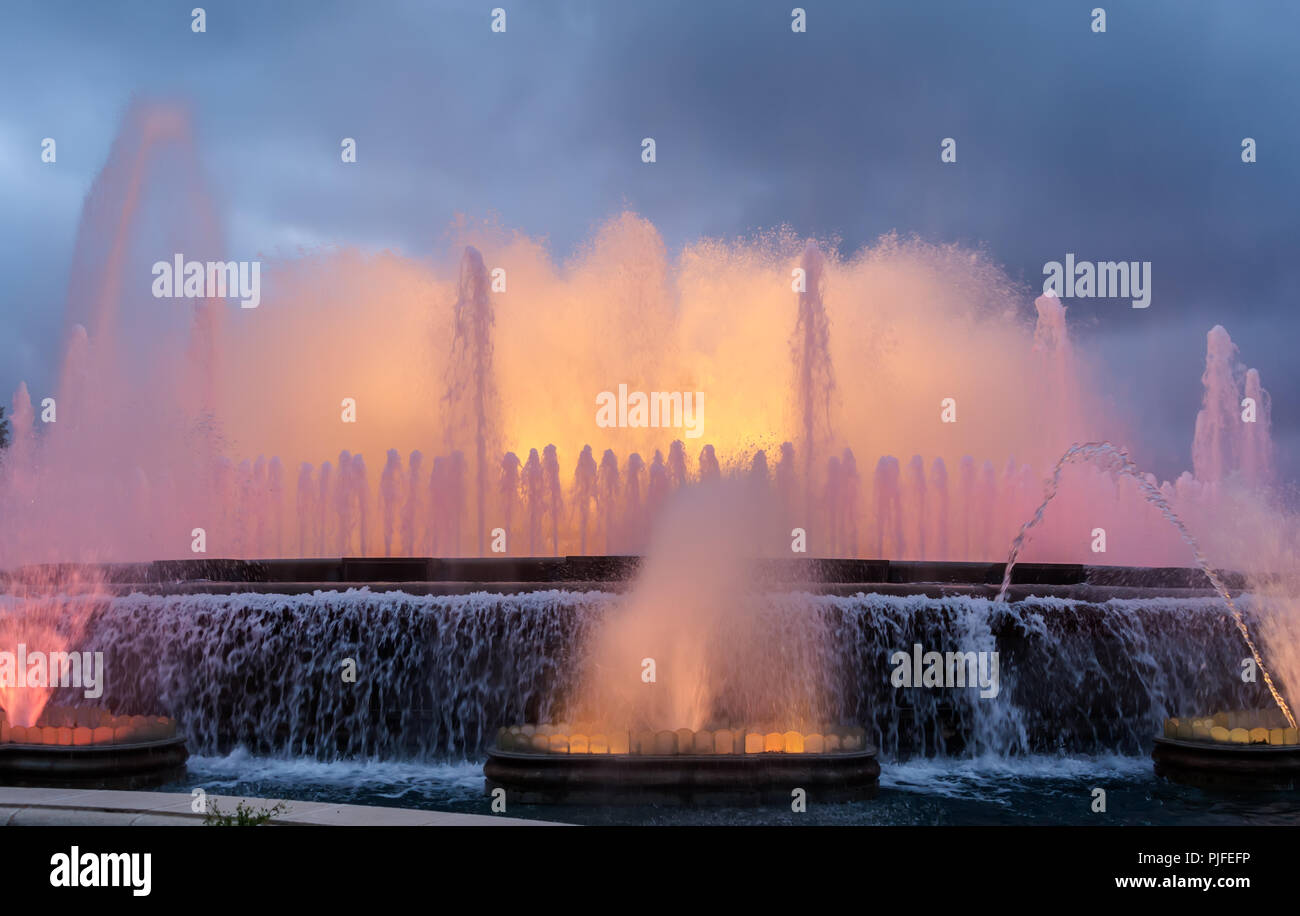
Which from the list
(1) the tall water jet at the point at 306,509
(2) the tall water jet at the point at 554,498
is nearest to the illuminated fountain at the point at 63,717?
(1) the tall water jet at the point at 306,509

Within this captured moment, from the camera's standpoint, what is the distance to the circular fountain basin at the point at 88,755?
13.0 metres

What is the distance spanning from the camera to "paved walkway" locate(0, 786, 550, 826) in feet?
26.6

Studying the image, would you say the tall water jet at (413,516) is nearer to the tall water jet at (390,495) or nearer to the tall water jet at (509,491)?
the tall water jet at (390,495)

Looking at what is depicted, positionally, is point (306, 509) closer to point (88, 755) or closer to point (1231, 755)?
point (88, 755)

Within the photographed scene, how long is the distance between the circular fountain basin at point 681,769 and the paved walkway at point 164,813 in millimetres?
A: 3352

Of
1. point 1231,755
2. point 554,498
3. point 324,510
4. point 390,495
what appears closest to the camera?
point 1231,755

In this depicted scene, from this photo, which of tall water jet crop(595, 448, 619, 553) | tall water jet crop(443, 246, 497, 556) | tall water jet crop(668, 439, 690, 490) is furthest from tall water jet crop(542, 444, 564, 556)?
tall water jet crop(668, 439, 690, 490)

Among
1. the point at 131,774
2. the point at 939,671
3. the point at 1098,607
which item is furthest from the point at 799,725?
the point at 131,774

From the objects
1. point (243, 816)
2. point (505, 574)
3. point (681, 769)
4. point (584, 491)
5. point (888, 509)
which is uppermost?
point (584, 491)

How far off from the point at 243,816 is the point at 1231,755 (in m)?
11.5

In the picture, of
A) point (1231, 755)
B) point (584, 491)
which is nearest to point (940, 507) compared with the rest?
point (584, 491)

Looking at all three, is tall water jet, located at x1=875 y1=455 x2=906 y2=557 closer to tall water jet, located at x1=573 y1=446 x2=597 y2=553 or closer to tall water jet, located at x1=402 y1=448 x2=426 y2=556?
tall water jet, located at x1=573 y1=446 x2=597 y2=553

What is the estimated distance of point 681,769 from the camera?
12016 millimetres

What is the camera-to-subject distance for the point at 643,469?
108ft
